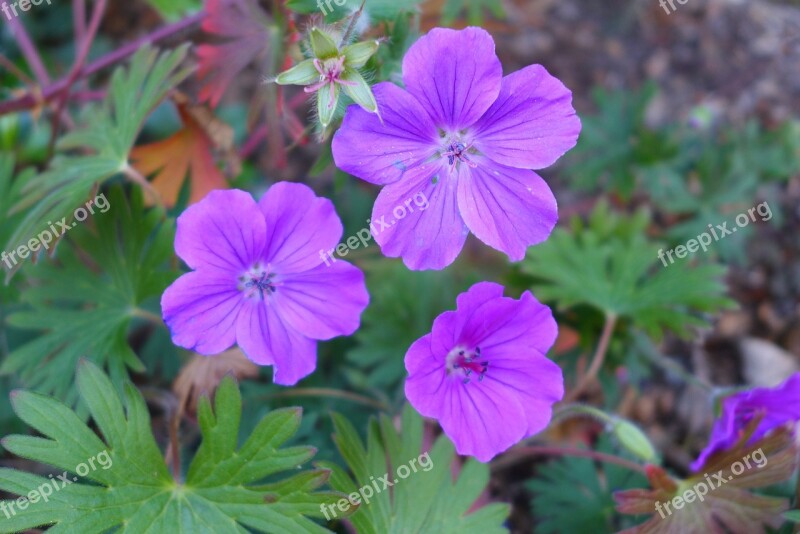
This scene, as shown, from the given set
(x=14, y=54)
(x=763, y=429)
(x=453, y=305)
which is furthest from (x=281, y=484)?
(x=14, y=54)

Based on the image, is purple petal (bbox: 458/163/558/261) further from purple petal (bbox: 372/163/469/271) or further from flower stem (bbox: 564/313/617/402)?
flower stem (bbox: 564/313/617/402)

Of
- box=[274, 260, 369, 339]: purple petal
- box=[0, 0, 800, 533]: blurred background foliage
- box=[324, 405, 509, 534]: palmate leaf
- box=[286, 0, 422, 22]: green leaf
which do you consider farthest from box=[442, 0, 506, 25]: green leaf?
box=[324, 405, 509, 534]: palmate leaf

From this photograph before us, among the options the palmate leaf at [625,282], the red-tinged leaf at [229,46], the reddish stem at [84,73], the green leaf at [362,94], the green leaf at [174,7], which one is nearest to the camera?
the green leaf at [362,94]

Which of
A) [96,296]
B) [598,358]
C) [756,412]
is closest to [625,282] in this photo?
[598,358]

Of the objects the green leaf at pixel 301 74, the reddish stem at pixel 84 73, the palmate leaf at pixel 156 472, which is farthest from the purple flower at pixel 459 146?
the reddish stem at pixel 84 73

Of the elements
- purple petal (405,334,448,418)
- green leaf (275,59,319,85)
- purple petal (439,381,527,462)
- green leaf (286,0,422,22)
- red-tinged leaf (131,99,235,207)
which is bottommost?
purple petal (439,381,527,462)

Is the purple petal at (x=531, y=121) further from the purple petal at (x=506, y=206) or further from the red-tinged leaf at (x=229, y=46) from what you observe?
the red-tinged leaf at (x=229, y=46)
